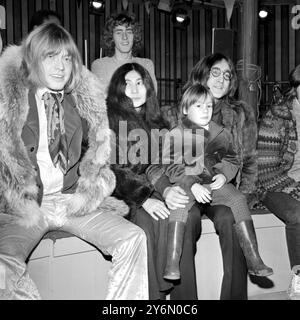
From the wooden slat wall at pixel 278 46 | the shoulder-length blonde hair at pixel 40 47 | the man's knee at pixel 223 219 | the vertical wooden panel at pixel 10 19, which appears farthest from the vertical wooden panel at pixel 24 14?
the man's knee at pixel 223 219

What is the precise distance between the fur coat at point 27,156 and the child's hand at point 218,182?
0.42m

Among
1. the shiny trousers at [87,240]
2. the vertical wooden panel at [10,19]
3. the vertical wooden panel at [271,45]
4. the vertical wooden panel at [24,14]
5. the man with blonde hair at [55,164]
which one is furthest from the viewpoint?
the vertical wooden panel at [271,45]

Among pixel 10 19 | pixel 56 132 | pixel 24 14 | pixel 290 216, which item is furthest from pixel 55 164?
pixel 24 14

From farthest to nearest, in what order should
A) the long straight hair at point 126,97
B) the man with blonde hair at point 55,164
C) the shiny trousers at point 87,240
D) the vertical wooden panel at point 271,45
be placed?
1. the vertical wooden panel at point 271,45
2. the long straight hair at point 126,97
3. the man with blonde hair at point 55,164
4. the shiny trousers at point 87,240

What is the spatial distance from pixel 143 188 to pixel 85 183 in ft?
1.10

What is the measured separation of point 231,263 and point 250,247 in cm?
12

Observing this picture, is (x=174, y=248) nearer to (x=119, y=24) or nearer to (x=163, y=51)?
(x=119, y=24)

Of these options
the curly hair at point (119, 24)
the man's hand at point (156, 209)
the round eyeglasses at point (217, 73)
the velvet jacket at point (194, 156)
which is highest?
the curly hair at point (119, 24)

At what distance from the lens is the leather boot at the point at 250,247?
2.21 meters

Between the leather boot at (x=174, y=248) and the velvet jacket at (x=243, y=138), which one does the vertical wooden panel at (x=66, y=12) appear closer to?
the velvet jacket at (x=243, y=138)

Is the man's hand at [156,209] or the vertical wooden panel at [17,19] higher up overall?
the vertical wooden panel at [17,19]

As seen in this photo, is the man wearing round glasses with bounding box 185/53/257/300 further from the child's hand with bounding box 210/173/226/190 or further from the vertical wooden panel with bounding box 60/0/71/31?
the vertical wooden panel with bounding box 60/0/71/31

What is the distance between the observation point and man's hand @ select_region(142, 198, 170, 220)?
2262mm

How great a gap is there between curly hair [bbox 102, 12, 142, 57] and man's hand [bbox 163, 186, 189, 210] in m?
1.49
